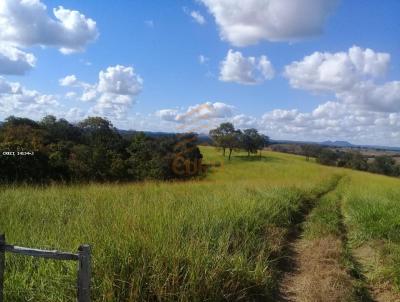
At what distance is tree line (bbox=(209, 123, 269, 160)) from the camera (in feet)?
240

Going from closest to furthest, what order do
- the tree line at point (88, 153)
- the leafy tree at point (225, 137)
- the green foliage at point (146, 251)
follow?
the green foliage at point (146, 251) < the tree line at point (88, 153) < the leafy tree at point (225, 137)

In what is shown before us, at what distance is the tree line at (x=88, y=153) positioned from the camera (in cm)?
2811

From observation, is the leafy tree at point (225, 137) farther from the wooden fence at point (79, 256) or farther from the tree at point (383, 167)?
the wooden fence at point (79, 256)

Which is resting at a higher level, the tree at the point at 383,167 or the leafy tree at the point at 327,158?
A: the leafy tree at the point at 327,158

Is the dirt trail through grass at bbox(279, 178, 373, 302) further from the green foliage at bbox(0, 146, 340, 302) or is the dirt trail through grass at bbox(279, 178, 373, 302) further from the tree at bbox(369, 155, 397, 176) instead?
the tree at bbox(369, 155, 397, 176)

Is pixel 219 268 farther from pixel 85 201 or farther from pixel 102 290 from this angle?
pixel 85 201

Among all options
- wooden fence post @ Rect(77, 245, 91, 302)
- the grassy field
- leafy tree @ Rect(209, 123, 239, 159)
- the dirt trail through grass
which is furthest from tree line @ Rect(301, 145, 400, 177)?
wooden fence post @ Rect(77, 245, 91, 302)

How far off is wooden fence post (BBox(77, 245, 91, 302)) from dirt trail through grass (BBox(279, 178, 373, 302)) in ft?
10.6

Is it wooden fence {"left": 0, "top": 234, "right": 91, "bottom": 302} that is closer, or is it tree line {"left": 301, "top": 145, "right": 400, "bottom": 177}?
wooden fence {"left": 0, "top": 234, "right": 91, "bottom": 302}

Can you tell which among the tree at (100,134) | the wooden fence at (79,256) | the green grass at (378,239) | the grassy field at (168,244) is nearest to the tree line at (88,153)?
the tree at (100,134)

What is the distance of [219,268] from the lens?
5.07m

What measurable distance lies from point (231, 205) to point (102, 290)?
5.08 m

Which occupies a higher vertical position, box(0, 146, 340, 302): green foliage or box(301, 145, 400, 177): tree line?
box(0, 146, 340, 302): green foliage

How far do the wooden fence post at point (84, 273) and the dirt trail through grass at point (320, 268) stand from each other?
3.23 meters
